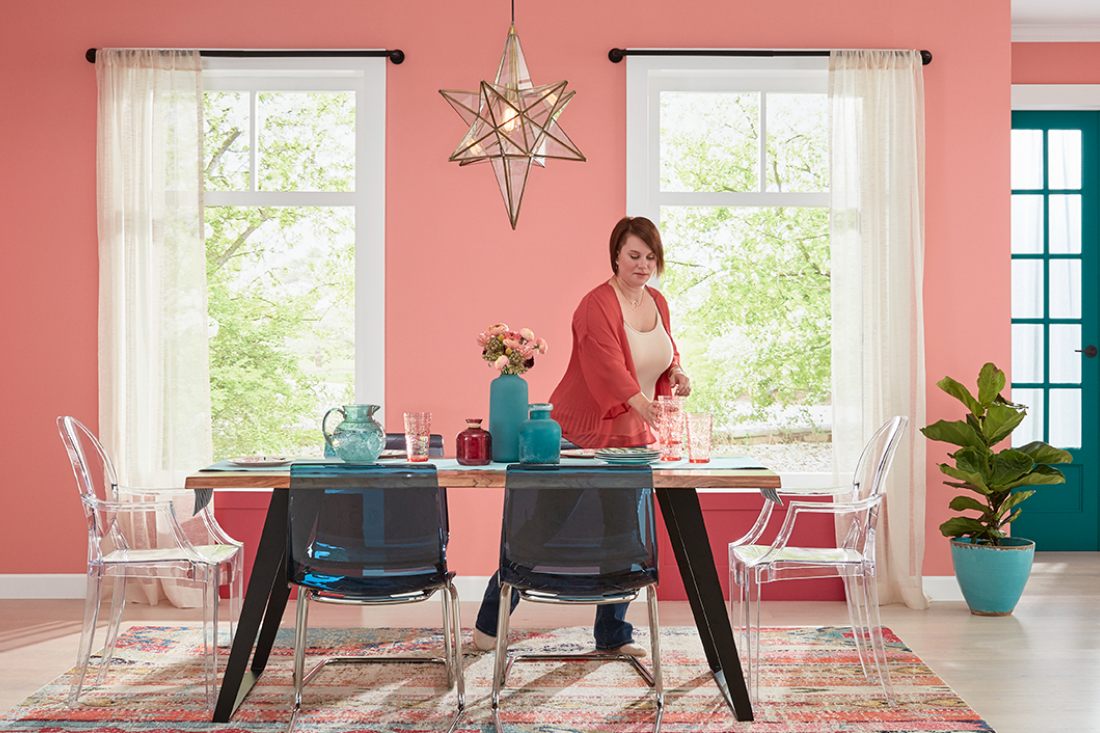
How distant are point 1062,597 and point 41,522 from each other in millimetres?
4846

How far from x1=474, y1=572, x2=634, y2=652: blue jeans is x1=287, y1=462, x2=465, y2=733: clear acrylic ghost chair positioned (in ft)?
2.01

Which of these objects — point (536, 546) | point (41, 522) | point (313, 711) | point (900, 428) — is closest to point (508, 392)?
point (536, 546)

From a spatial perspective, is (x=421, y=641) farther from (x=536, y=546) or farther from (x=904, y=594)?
(x=904, y=594)

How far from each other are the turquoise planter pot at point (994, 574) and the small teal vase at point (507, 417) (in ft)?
7.34

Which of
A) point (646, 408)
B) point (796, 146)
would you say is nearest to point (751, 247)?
point (796, 146)

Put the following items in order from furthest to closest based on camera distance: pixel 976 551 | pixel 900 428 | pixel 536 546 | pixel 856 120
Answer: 1. pixel 856 120
2. pixel 976 551
3. pixel 900 428
4. pixel 536 546

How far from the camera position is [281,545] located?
2.68 meters

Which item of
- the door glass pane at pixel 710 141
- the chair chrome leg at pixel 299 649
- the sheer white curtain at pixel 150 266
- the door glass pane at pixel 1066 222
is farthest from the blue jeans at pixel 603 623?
the door glass pane at pixel 1066 222

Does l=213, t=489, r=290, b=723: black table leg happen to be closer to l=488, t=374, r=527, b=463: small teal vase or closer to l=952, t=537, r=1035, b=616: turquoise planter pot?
l=488, t=374, r=527, b=463: small teal vase

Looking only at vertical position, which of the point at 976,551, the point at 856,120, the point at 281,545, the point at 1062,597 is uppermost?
the point at 856,120

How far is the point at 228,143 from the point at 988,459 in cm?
380

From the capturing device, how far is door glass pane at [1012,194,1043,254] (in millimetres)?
4918

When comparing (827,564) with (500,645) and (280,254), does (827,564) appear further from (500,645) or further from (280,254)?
(280,254)

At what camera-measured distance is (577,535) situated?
2.36 m
